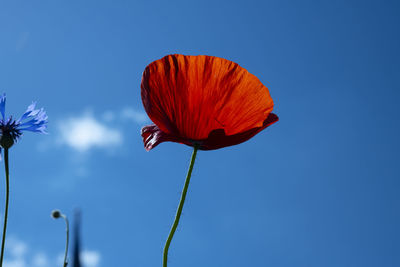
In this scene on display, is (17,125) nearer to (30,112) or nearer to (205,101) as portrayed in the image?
(30,112)

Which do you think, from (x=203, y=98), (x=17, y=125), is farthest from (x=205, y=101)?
(x=17, y=125)

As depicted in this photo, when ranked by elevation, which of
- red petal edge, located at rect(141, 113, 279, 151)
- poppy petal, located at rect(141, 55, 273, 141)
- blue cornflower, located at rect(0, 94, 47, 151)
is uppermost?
blue cornflower, located at rect(0, 94, 47, 151)

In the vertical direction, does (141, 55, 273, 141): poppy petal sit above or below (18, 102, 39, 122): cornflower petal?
below

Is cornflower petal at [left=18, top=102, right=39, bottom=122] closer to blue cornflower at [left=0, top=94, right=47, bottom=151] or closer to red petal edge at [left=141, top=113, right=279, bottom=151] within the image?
blue cornflower at [left=0, top=94, right=47, bottom=151]

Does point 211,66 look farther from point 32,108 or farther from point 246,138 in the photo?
point 32,108

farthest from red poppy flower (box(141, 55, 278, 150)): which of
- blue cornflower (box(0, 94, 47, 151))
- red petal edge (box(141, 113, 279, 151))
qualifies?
blue cornflower (box(0, 94, 47, 151))

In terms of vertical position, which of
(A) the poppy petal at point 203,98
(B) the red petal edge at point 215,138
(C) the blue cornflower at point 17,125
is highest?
(C) the blue cornflower at point 17,125

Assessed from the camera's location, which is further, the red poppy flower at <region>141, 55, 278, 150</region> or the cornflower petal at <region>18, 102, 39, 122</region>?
the cornflower petal at <region>18, 102, 39, 122</region>

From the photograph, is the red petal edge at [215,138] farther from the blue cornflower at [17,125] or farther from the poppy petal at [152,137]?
the blue cornflower at [17,125]

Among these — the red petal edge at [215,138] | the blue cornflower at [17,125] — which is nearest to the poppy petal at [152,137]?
the red petal edge at [215,138]

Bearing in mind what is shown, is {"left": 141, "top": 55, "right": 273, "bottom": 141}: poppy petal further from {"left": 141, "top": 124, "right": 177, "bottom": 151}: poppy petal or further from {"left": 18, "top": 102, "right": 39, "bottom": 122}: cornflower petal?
{"left": 18, "top": 102, "right": 39, "bottom": 122}: cornflower petal
